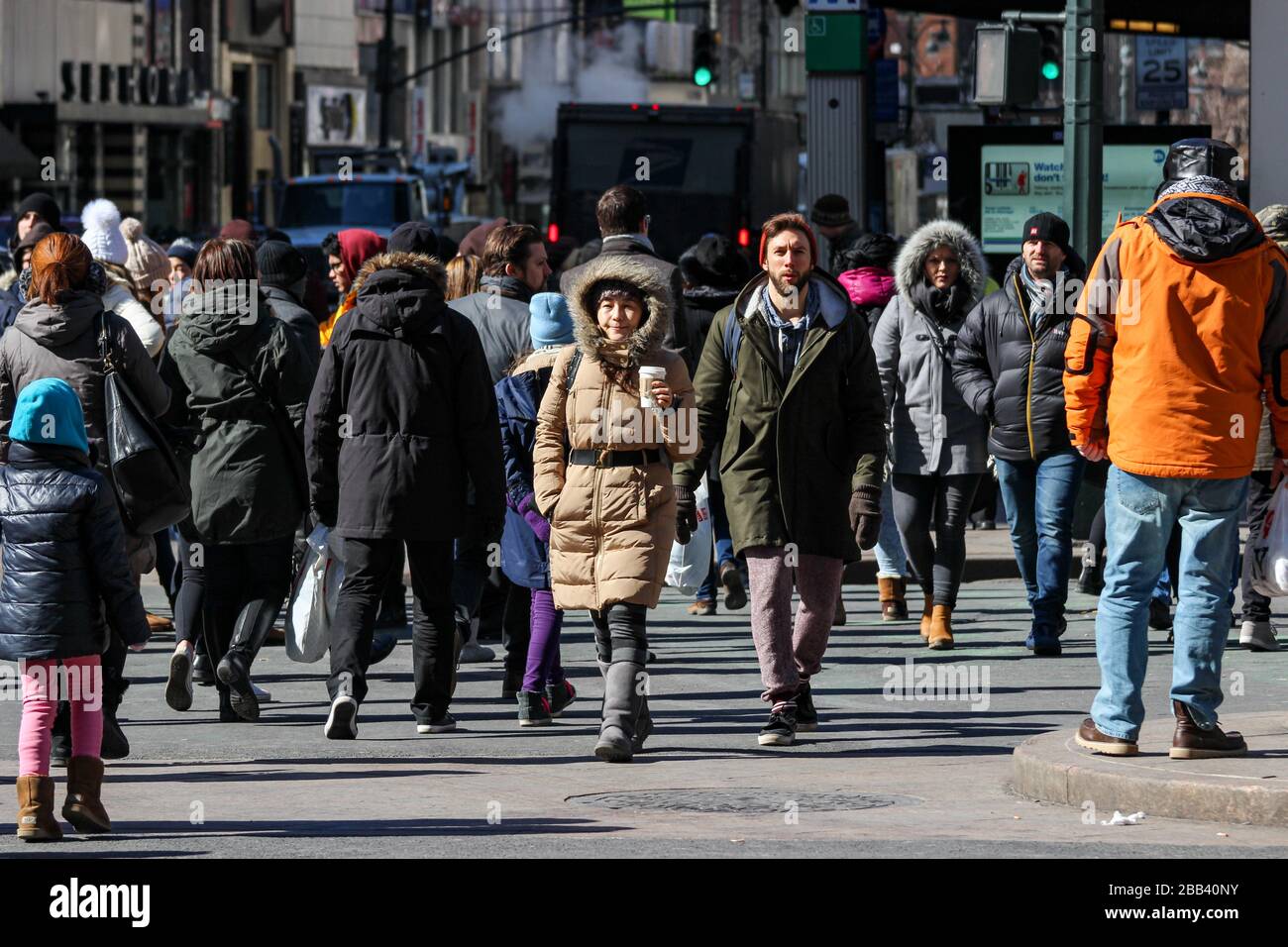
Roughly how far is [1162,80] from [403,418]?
28.6 metres

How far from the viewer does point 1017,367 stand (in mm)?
11867

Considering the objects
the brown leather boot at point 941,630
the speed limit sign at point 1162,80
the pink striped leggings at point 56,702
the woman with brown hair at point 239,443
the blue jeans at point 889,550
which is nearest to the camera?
the pink striped leggings at point 56,702

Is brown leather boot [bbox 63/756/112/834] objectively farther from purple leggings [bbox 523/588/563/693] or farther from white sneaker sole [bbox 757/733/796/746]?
white sneaker sole [bbox 757/733/796/746]

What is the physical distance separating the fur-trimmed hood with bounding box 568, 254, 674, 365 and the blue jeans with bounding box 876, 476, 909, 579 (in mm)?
4141

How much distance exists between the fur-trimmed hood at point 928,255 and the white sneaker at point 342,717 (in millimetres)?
4020

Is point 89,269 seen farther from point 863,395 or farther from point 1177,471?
point 1177,471

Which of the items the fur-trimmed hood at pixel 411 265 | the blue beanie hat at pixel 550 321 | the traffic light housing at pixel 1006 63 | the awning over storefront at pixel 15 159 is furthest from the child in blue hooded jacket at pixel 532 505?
the awning over storefront at pixel 15 159

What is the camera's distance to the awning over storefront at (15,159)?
164 ft

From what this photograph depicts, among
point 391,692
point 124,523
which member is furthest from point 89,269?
point 391,692

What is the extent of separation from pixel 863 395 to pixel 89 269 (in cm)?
280

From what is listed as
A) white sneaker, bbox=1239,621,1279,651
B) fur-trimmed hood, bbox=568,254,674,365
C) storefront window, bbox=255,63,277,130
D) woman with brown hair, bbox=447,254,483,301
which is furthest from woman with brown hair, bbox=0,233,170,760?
storefront window, bbox=255,63,277,130

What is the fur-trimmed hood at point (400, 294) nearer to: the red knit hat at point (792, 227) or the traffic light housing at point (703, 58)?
the red knit hat at point (792, 227)

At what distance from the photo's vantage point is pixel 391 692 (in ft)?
36.2

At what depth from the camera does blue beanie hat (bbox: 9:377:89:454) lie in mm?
7625
